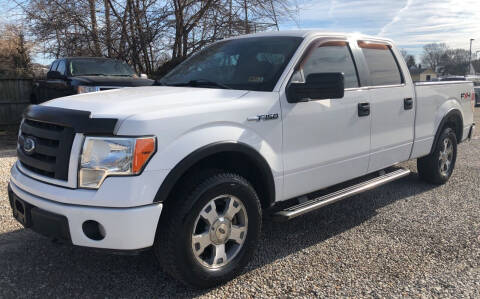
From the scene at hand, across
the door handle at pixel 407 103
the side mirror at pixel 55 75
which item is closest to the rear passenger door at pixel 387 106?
the door handle at pixel 407 103

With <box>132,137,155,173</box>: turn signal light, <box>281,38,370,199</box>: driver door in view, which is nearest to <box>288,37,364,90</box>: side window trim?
<box>281,38,370,199</box>: driver door

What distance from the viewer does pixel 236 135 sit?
10.3ft

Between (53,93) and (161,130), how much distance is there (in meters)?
7.78

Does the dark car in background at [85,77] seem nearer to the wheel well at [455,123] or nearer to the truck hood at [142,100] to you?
the truck hood at [142,100]

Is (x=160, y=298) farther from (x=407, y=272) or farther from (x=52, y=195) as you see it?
(x=407, y=272)

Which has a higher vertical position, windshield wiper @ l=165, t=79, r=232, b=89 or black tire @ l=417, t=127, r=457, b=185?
windshield wiper @ l=165, t=79, r=232, b=89

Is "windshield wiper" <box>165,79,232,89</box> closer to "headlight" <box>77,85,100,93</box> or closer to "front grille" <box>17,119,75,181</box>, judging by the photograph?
"front grille" <box>17,119,75,181</box>

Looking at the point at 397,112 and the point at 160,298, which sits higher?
the point at 397,112

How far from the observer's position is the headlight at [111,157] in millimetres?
2650

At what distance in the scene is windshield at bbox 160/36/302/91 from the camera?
3670mm

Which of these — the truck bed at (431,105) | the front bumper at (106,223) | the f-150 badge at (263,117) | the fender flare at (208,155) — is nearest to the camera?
the front bumper at (106,223)

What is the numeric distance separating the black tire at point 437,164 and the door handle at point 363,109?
194 cm

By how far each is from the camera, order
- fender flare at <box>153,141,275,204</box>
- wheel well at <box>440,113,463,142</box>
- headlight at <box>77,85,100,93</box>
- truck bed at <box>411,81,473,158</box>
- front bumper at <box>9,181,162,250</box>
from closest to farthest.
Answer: front bumper at <box>9,181,162,250</box> → fender flare at <box>153,141,275,204</box> → truck bed at <box>411,81,473,158</box> → wheel well at <box>440,113,463,142</box> → headlight at <box>77,85,100,93</box>

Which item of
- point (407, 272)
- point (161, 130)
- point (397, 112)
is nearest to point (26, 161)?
point (161, 130)
